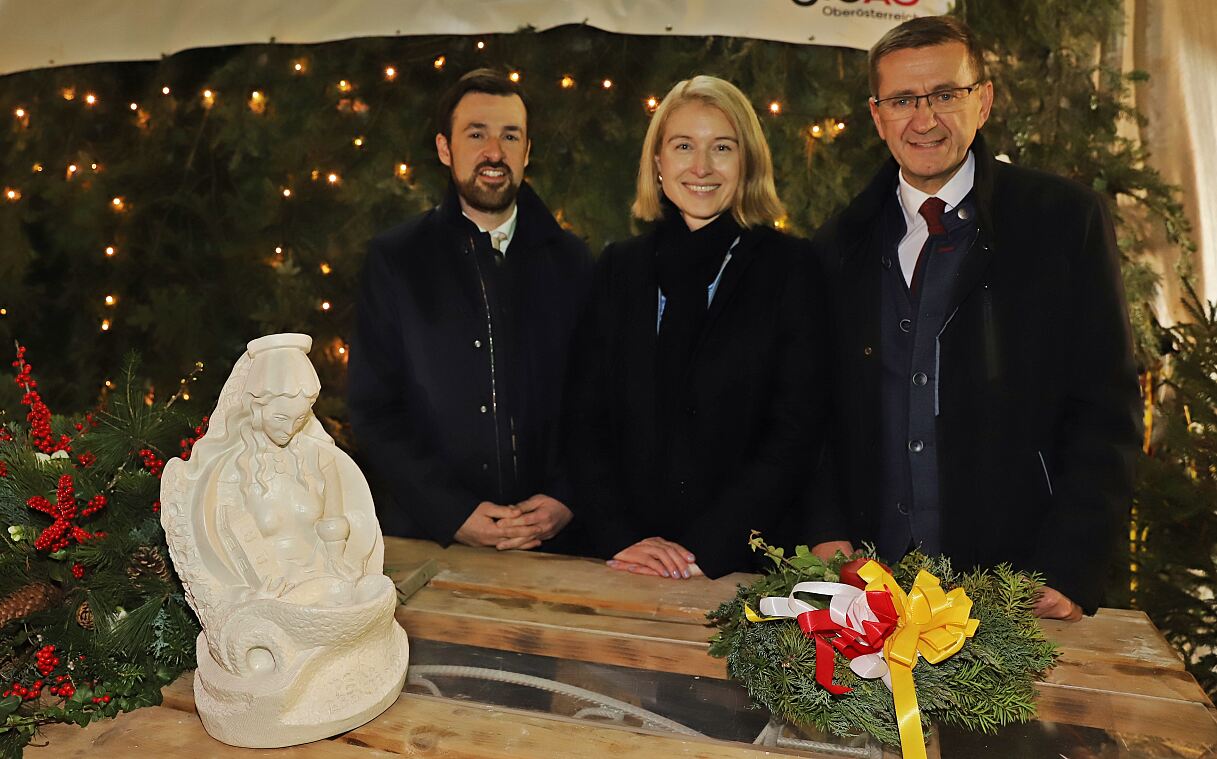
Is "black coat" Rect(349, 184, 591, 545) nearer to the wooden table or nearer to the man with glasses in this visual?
the wooden table

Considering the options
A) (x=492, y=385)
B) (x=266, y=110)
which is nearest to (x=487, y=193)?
(x=492, y=385)

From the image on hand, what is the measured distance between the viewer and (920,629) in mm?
1759

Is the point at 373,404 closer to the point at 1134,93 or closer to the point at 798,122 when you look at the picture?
the point at 798,122

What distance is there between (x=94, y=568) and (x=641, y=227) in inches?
78.5

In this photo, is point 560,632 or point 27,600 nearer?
point 27,600

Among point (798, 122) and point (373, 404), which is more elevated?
point (798, 122)

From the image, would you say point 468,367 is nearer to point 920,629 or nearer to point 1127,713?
point 920,629

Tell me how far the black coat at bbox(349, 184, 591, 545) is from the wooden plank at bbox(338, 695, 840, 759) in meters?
1.30

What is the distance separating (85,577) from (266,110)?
8.60ft

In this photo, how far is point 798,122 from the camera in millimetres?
3643

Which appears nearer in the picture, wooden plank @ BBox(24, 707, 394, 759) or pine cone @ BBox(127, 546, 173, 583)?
wooden plank @ BBox(24, 707, 394, 759)

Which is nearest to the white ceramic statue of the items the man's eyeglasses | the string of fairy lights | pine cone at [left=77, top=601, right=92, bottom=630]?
pine cone at [left=77, top=601, right=92, bottom=630]

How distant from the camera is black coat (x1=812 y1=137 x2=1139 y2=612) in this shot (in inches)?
98.3

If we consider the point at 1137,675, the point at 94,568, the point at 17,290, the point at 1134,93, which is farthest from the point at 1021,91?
the point at 17,290
